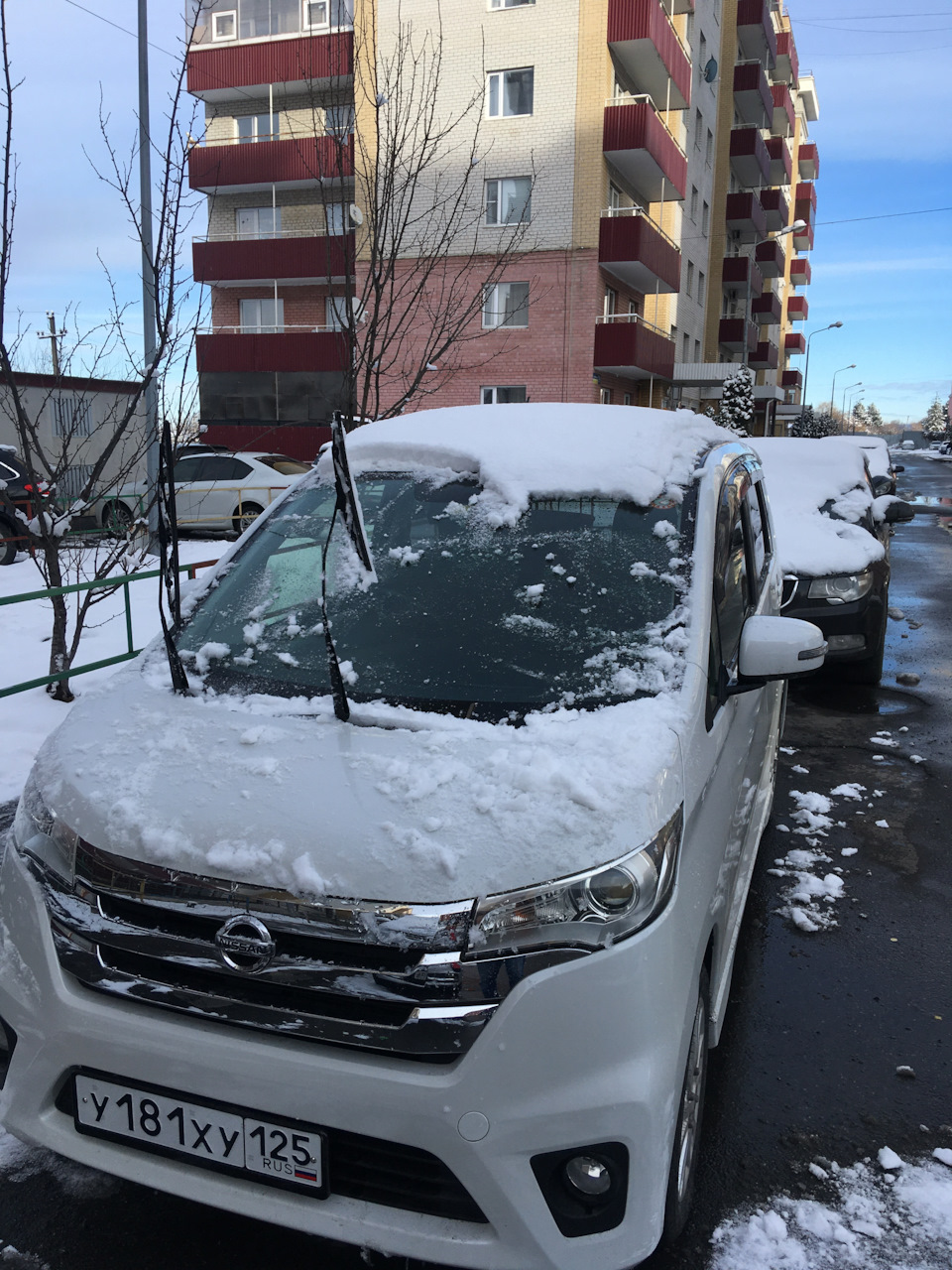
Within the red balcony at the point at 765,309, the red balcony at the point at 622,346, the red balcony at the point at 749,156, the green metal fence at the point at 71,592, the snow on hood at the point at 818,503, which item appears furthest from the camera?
the red balcony at the point at 765,309

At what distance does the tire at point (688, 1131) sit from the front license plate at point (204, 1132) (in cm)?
69

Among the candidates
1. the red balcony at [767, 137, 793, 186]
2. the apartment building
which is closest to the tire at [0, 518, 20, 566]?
the apartment building

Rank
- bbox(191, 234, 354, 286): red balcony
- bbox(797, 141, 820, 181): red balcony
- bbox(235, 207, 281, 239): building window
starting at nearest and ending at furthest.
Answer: bbox(191, 234, 354, 286): red balcony → bbox(235, 207, 281, 239): building window → bbox(797, 141, 820, 181): red balcony

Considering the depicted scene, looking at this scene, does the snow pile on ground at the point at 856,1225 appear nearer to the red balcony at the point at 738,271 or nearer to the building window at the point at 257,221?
the building window at the point at 257,221

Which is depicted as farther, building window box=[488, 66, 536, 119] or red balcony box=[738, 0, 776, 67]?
red balcony box=[738, 0, 776, 67]

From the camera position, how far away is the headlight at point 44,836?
6.75 feet

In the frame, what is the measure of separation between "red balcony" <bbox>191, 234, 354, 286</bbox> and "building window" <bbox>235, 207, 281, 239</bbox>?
4.35ft

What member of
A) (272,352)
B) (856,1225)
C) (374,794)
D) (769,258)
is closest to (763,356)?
(769,258)

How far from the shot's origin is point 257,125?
30.9 metres

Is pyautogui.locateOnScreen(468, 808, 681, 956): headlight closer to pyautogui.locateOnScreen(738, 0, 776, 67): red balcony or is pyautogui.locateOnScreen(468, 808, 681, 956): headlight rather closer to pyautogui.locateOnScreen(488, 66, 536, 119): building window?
pyautogui.locateOnScreen(488, 66, 536, 119): building window

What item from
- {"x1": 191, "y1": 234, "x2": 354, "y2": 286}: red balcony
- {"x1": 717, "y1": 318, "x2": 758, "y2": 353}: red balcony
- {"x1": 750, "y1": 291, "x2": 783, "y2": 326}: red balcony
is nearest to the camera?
{"x1": 191, "y1": 234, "x2": 354, "y2": 286}: red balcony

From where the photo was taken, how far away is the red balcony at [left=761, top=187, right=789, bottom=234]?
46.8 metres

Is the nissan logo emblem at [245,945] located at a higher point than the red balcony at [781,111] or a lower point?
lower

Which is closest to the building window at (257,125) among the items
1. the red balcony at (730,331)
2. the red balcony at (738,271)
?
the red balcony at (738,271)
